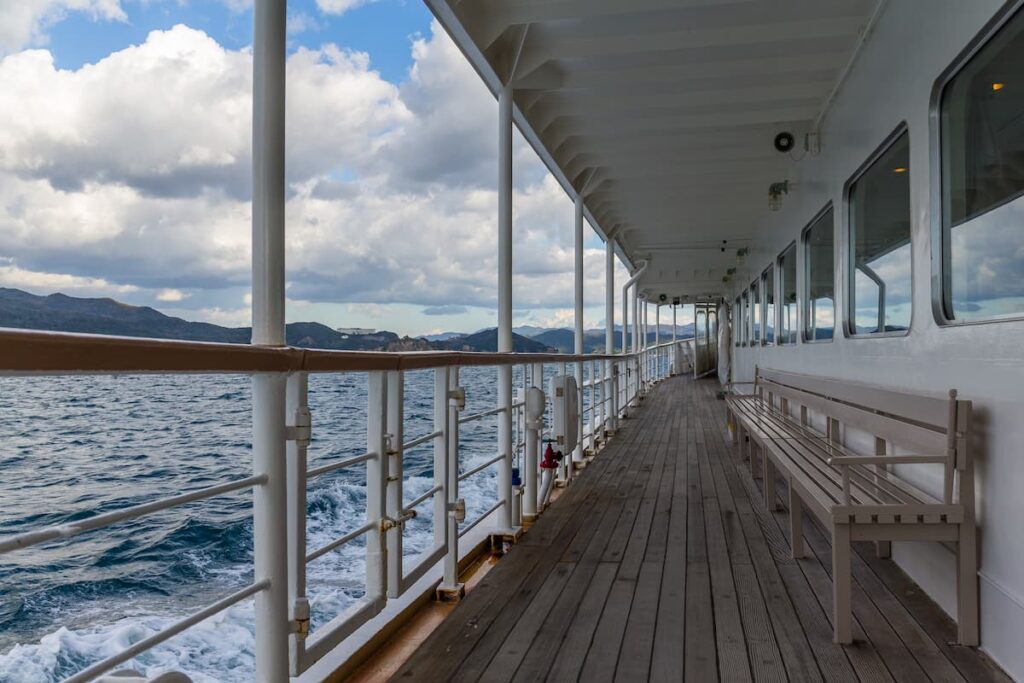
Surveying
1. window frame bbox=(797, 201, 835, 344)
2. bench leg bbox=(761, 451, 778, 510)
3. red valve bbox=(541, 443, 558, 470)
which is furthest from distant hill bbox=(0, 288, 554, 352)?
window frame bbox=(797, 201, 835, 344)

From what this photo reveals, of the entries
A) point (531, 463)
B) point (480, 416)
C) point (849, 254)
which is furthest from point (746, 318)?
point (480, 416)

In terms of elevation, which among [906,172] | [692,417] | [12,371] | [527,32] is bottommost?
[692,417]

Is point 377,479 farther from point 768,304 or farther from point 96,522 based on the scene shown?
point 768,304

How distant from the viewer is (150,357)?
0.76 meters

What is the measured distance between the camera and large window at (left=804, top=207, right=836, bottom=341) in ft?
11.5

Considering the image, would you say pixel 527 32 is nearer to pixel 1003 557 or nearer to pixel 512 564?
pixel 512 564

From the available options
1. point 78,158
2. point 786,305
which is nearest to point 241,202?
point 78,158

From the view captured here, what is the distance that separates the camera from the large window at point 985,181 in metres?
1.47

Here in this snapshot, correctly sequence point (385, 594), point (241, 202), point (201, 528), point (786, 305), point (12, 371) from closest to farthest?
1. point (12, 371)
2. point (385, 594)
3. point (241, 202)
4. point (786, 305)
5. point (201, 528)

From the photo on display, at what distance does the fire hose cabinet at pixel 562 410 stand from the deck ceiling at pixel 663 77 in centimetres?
128

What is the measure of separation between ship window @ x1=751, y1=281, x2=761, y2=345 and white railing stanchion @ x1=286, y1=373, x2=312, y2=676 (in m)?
6.34

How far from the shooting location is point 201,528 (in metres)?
5.76

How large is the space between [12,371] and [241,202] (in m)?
1.33

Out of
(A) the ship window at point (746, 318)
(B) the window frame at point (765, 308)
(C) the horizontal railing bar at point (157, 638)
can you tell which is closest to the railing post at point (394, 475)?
(C) the horizontal railing bar at point (157, 638)
